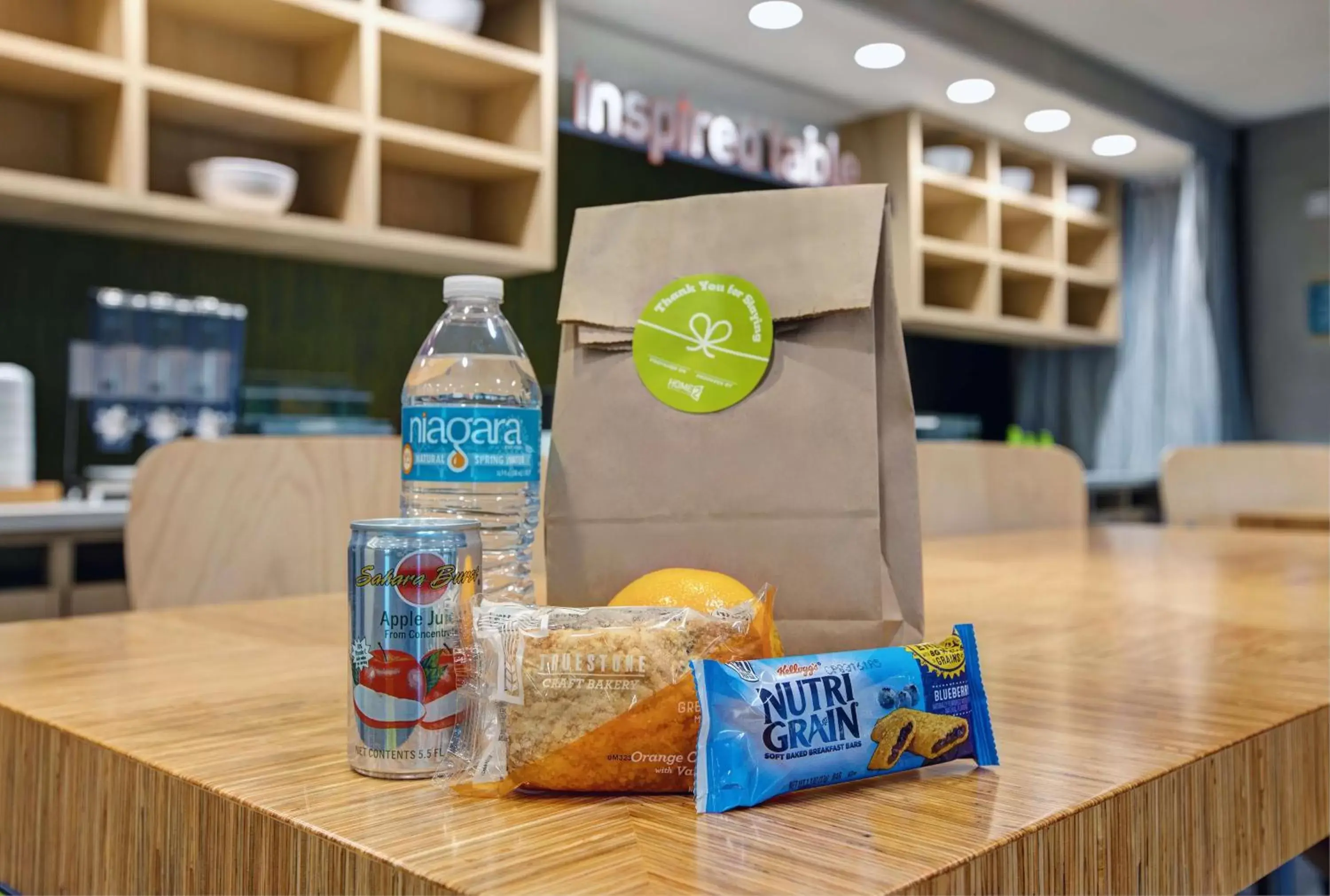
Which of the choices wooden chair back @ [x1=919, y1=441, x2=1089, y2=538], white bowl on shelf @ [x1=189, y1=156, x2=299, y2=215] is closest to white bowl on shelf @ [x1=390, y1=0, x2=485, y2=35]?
white bowl on shelf @ [x1=189, y1=156, x2=299, y2=215]

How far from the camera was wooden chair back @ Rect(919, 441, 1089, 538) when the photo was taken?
1.84 meters

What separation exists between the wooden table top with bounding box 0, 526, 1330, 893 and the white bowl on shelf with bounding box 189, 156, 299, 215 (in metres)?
1.96

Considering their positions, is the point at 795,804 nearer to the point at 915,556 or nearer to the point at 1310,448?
the point at 915,556

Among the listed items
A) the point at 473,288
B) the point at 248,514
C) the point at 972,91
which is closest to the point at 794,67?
the point at 972,91

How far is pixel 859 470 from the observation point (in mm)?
550

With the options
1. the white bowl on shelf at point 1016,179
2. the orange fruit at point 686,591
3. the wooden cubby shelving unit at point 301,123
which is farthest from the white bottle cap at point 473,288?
the white bowl on shelf at point 1016,179

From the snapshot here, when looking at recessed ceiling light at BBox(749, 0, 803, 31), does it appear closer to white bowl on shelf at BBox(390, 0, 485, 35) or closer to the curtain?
white bowl on shelf at BBox(390, 0, 485, 35)

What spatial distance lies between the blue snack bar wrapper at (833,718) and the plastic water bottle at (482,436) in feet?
0.40

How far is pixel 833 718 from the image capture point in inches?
15.7

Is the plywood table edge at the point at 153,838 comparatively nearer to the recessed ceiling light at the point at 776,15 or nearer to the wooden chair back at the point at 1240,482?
the wooden chair back at the point at 1240,482

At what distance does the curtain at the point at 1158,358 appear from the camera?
16.7 feet

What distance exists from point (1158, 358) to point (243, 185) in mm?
4200

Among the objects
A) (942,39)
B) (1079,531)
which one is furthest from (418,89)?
(1079,531)

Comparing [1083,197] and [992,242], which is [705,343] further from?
[1083,197]
